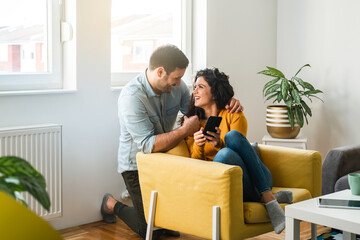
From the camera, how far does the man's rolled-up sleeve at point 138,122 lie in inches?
121

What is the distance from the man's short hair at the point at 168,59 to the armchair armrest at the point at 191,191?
1.82ft

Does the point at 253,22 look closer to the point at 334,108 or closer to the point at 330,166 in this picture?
the point at 334,108

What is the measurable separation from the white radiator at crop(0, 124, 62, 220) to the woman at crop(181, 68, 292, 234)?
34.6 inches

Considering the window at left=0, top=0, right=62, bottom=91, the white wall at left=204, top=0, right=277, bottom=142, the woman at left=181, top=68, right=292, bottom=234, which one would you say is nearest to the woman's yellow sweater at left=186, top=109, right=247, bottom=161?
the woman at left=181, top=68, right=292, bottom=234

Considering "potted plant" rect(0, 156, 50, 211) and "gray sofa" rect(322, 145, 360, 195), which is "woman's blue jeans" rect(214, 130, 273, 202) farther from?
"potted plant" rect(0, 156, 50, 211)

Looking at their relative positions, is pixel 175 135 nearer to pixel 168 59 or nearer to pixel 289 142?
pixel 168 59

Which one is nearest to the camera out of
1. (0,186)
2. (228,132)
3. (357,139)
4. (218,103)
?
(0,186)

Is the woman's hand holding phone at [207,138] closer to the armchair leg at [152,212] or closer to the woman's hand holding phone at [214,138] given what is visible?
the woman's hand holding phone at [214,138]

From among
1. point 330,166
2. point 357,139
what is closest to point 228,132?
point 330,166

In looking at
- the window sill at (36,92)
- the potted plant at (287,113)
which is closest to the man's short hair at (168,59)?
the window sill at (36,92)

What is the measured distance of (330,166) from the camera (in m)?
3.71

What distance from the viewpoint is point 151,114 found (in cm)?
323

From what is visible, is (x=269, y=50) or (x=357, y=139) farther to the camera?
(x=269, y=50)

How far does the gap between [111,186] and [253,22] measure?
1978 mm
